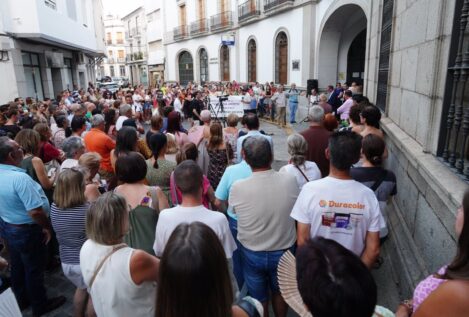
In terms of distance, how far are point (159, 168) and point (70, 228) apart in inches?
40.6

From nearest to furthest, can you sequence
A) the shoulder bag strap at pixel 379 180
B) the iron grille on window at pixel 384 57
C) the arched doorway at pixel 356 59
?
the shoulder bag strap at pixel 379 180
the iron grille on window at pixel 384 57
the arched doorway at pixel 356 59

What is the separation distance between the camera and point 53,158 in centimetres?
441

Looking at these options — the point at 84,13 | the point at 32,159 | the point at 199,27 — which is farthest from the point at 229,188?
the point at 199,27

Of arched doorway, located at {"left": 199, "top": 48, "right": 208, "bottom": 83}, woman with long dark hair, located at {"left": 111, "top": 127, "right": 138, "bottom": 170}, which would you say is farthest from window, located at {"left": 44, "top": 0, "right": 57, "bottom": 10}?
arched doorway, located at {"left": 199, "top": 48, "right": 208, "bottom": 83}

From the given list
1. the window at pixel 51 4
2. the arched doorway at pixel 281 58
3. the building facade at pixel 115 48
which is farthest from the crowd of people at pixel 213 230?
the building facade at pixel 115 48

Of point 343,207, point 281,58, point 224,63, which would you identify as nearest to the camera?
point 343,207

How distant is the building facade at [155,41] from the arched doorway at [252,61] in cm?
1363

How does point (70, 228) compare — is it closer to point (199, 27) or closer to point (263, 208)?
point (263, 208)

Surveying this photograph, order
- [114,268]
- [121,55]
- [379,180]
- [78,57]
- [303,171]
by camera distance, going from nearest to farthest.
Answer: [114,268] < [379,180] < [303,171] < [78,57] < [121,55]

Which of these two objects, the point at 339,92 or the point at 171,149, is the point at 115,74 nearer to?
the point at 339,92

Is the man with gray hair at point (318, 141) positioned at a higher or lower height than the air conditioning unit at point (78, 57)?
lower

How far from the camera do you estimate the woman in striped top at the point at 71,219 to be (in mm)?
2732

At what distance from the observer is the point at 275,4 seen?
54.6ft

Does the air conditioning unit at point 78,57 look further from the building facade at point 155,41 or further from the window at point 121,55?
the window at point 121,55
